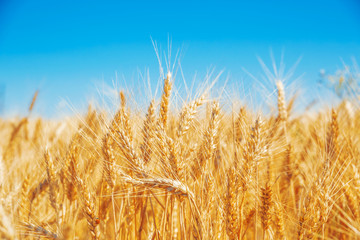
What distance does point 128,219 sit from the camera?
1704mm

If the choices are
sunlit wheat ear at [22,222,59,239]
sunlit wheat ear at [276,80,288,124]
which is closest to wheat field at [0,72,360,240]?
sunlit wheat ear at [22,222,59,239]

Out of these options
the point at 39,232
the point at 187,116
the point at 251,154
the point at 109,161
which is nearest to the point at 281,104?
the point at 251,154

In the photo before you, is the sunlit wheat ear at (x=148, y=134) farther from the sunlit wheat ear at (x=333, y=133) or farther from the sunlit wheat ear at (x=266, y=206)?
the sunlit wheat ear at (x=333, y=133)

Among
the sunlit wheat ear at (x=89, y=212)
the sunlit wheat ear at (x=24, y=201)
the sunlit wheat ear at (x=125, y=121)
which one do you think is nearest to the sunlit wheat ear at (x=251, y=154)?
the sunlit wheat ear at (x=125, y=121)

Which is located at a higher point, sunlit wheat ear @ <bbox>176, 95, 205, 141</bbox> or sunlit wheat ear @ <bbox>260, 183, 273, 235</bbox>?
sunlit wheat ear @ <bbox>176, 95, 205, 141</bbox>

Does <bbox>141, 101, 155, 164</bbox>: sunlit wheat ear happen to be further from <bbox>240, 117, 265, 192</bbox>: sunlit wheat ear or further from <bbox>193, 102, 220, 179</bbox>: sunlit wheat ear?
<bbox>240, 117, 265, 192</bbox>: sunlit wheat ear

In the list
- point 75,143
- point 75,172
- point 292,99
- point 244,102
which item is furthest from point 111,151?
point 292,99

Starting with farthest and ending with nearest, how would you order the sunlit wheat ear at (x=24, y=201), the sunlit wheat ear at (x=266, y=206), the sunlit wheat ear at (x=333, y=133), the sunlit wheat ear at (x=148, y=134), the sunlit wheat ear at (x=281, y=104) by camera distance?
the sunlit wheat ear at (x=281, y=104)
the sunlit wheat ear at (x=333, y=133)
the sunlit wheat ear at (x=24, y=201)
the sunlit wheat ear at (x=148, y=134)
the sunlit wheat ear at (x=266, y=206)

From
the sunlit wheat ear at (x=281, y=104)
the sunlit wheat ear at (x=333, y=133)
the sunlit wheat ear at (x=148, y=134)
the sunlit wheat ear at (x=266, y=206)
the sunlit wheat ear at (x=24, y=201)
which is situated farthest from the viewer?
the sunlit wheat ear at (x=281, y=104)

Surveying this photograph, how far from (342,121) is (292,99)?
77 centimetres

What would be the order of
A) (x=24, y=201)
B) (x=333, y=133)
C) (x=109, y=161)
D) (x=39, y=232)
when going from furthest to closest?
1. (x=333, y=133)
2. (x=24, y=201)
3. (x=109, y=161)
4. (x=39, y=232)

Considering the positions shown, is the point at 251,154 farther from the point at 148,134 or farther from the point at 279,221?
the point at 148,134

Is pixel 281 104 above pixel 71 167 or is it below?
above

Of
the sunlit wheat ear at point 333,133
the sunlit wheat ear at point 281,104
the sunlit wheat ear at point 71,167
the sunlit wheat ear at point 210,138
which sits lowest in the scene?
the sunlit wheat ear at point 71,167
